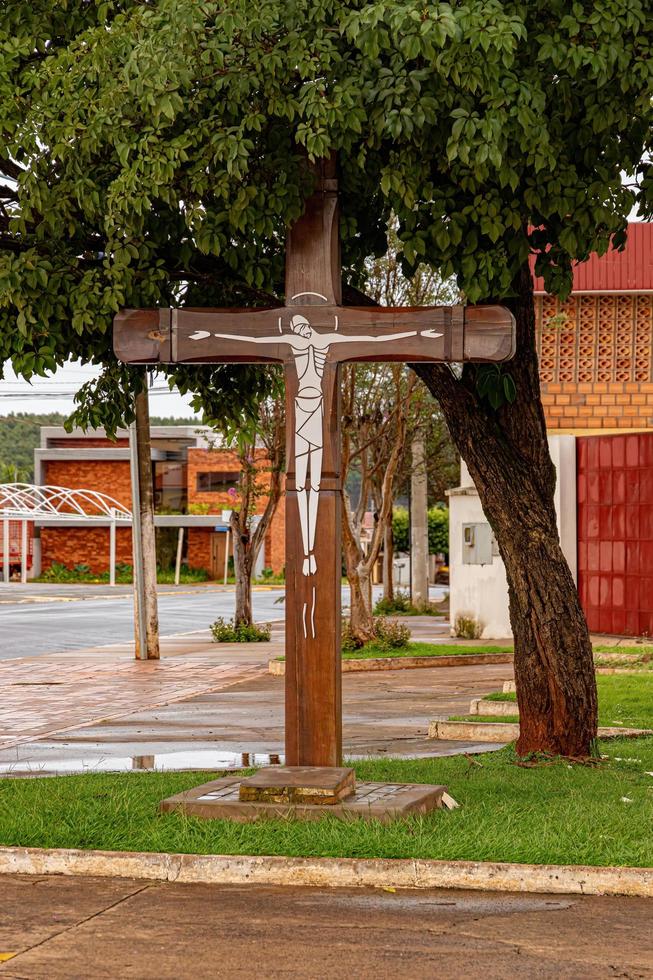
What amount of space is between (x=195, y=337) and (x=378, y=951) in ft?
13.3

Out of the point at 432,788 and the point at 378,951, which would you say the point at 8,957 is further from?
the point at 432,788

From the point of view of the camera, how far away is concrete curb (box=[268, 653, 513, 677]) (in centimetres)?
2084

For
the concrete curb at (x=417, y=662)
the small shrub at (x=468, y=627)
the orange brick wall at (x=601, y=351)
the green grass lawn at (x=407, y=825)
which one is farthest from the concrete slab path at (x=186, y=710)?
the orange brick wall at (x=601, y=351)

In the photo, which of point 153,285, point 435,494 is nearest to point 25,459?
point 435,494

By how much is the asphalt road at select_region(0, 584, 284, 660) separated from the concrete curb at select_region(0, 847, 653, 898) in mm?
17042

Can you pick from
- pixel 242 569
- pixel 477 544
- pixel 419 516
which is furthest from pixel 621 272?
pixel 419 516

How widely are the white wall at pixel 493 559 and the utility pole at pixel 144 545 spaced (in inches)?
220

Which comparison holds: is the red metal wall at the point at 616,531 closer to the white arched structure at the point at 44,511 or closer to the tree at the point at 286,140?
the tree at the point at 286,140

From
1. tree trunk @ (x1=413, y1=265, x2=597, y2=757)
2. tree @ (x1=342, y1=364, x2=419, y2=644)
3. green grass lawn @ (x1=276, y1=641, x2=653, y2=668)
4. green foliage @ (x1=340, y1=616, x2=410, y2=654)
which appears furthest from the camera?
tree @ (x1=342, y1=364, x2=419, y2=644)

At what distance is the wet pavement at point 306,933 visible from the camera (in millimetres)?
5547

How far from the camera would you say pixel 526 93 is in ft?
24.7

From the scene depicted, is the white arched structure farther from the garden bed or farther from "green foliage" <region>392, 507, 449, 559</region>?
the garden bed

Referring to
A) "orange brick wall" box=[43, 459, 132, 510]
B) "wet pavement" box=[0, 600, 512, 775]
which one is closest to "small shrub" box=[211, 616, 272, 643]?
"wet pavement" box=[0, 600, 512, 775]

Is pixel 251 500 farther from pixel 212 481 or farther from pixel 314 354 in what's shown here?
pixel 212 481
